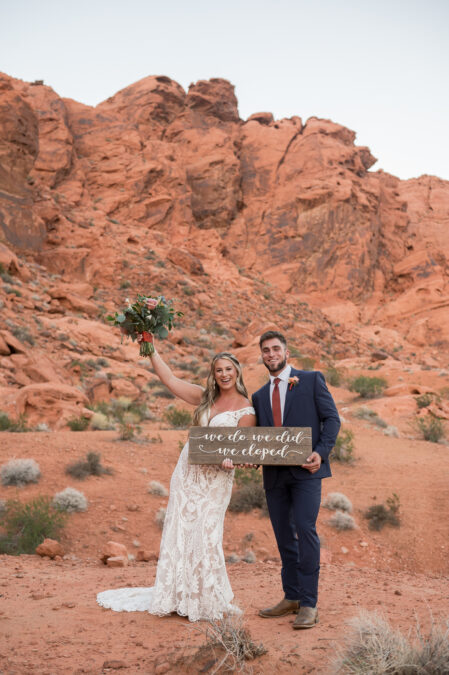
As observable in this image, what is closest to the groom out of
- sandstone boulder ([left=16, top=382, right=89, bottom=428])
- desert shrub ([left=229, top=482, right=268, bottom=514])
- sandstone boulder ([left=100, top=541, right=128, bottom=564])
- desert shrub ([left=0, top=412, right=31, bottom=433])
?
sandstone boulder ([left=100, top=541, right=128, bottom=564])

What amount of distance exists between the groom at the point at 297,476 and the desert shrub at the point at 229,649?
0.60 meters

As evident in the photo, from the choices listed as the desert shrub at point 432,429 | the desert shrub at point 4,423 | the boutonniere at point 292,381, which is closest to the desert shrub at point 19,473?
the desert shrub at point 4,423

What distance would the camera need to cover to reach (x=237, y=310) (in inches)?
1337

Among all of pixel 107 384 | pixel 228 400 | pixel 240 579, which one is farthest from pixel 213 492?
pixel 107 384

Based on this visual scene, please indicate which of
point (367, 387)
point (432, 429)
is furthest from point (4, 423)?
point (367, 387)

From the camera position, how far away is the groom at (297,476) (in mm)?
3766

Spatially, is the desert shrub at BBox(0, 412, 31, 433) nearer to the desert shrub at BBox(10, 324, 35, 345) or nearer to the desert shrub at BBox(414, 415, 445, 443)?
the desert shrub at BBox(10, 324, 35, 345)

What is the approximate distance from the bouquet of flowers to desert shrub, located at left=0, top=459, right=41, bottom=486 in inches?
184

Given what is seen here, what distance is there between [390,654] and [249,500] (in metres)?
6.08

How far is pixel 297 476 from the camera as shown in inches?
149

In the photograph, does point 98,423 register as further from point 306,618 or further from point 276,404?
point 306,618

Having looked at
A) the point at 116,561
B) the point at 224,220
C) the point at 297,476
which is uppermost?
the point at 224,220

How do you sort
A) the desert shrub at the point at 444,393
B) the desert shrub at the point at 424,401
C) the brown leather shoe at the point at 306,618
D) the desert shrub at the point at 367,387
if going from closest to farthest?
1. the brown leather shoe at the point at 306,618
2. the desert shrub at the point at 424,401
3. the desert shrub at the point at 367,387
4. the desert shrub at the point at 444,393

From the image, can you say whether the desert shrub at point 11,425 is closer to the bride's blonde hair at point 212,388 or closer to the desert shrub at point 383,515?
the desert shrub at point 383,515
